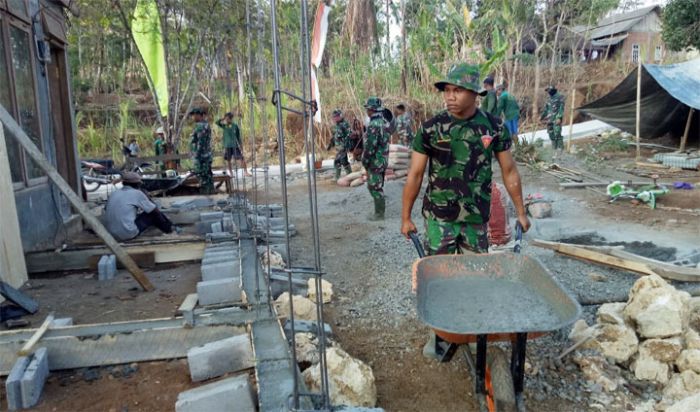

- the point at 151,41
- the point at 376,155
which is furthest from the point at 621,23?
the point at 376,155

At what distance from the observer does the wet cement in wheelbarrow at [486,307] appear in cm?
211

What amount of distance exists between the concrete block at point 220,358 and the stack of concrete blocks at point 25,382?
75cm

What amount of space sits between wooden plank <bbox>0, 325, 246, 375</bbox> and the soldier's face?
174 centimetres

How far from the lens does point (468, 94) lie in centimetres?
276

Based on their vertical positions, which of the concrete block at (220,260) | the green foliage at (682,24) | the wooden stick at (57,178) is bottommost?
the concrete block at (220,260)

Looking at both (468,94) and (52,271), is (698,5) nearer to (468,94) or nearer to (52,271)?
(468,94)

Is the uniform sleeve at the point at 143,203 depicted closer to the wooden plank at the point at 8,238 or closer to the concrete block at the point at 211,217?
the concrete block at the point at 211,217

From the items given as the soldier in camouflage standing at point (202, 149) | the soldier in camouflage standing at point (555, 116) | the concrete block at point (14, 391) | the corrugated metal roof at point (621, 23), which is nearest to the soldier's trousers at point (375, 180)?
the soldier in camouflage standing at point (202, 149)

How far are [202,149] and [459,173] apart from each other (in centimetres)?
759

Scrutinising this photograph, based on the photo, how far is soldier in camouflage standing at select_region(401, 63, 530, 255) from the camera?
2871 mm

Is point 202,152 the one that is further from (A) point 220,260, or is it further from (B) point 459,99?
(B) point 459,99

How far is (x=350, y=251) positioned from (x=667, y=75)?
10403 millimetres

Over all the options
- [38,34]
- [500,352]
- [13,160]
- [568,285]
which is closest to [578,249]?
[568,285]

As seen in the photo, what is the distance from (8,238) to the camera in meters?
4.12
